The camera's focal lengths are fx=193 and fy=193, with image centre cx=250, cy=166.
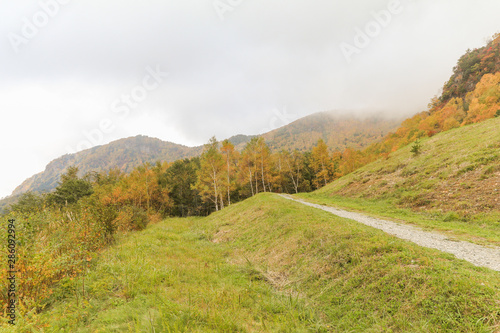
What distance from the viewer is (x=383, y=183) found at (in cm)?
1983

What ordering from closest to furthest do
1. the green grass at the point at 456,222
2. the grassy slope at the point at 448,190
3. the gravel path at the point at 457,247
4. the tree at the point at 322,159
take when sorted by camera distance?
the gravel path at the point at 457,247 < the green grass at the point at 456,222 < the grassy slope at the point at 448,190 < the tree at the point at 322,159

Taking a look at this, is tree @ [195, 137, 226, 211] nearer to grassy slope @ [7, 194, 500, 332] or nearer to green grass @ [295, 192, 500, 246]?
green grass @ [295, 192, 500, 246]

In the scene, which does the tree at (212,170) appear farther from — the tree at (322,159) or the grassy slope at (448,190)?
the tree at (322,159)

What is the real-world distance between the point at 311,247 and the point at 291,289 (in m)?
2.08

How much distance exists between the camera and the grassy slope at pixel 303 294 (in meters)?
3.62

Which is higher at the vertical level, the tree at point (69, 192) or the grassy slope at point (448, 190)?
the tree at point (69, 192)

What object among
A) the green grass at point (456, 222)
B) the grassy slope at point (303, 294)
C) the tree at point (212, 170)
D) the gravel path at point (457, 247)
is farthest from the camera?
the tree at point (212, 170)

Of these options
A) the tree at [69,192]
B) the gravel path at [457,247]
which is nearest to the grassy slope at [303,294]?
the gravel path at [457,247]

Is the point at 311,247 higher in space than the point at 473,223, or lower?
higher

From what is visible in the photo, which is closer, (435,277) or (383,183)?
(435,277)

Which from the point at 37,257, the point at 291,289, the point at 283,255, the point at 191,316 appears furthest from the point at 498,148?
the point at 37,257

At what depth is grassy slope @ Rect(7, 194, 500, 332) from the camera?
3.62 meters

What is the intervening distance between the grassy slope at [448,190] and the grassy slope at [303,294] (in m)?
5.33

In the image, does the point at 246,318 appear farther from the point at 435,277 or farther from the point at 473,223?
the point at 473,223
